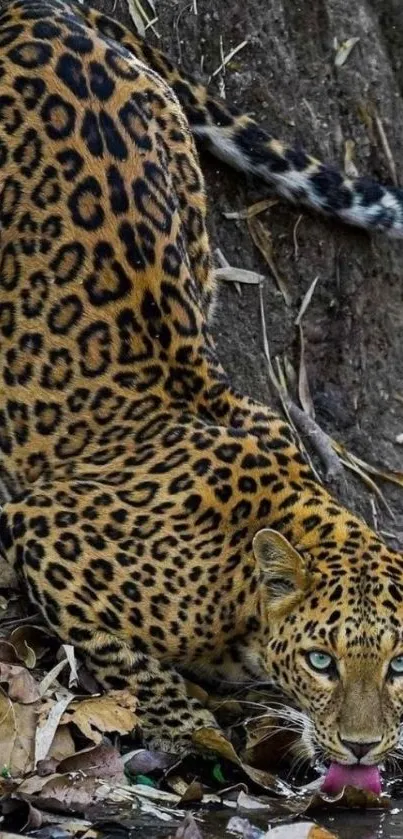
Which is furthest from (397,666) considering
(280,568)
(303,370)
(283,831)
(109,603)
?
(303,370)

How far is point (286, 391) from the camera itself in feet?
35.8

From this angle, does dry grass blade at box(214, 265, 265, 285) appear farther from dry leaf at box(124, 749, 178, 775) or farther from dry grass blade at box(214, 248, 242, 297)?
dry leaf at box(124, 749, 178, 775)

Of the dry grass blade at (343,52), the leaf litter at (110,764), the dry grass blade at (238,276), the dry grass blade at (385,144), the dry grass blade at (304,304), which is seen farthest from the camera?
the dry grass blade at (385,144)

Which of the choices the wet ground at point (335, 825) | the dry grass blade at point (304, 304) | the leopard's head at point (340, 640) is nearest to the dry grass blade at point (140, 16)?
the dry grass blade at point (304, 304)

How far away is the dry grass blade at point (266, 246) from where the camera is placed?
10766 mm

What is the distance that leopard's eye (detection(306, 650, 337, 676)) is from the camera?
294 inches

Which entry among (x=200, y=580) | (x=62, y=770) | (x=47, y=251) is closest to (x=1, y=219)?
(x=47, y=251)

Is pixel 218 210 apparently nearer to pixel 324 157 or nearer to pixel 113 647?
pixel 324 157

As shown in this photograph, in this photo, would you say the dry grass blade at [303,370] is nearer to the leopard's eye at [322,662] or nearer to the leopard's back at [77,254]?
the leopard's back at [77,254]

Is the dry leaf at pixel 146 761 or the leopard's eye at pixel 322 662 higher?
the leopard's eye at pixel 322 662

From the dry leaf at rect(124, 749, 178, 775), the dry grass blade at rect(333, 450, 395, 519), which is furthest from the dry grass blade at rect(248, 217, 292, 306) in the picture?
the dry leaf at rect(124, 749, 178, 775)

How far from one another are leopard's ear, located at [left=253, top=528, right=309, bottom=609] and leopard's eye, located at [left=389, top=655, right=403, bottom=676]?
1.75ft

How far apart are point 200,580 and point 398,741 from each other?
1136mm

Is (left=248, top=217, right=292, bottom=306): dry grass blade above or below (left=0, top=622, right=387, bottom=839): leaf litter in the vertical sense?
above
